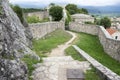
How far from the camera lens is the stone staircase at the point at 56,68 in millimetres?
8719

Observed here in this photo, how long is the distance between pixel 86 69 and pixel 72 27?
1047 inches

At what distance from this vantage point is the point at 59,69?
9594mm

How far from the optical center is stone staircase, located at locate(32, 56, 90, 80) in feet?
28.6

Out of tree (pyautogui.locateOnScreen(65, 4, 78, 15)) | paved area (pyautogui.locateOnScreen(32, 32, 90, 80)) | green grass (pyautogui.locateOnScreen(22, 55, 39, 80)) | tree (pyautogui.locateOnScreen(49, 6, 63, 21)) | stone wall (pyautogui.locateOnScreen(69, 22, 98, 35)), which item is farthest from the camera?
tree (pyautogui.locateOnScreen(65, 4, 78, 15))

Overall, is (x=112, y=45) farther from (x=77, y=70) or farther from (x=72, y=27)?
(x=72, y=27)

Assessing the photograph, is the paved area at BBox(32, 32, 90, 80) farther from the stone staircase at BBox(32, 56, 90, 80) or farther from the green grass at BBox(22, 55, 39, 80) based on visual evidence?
the green grass at BBox(22, 55, 39, 80)

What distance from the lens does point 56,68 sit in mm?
9695

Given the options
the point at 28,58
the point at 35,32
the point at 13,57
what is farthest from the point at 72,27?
the point at 13,57

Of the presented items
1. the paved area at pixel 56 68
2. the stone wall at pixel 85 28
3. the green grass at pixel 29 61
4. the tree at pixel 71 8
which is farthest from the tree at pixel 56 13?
the green grass at pixel 29 61

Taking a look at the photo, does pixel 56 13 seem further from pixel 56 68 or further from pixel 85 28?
pixel 56 68

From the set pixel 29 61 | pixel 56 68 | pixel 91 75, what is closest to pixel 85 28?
pixel 29 61

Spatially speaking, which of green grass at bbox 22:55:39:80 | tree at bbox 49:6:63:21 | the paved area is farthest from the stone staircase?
tree at bbox 49:6:63:21

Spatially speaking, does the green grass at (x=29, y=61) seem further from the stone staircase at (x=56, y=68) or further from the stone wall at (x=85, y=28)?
the stone wall at (x=85, y=28)

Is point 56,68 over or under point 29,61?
under
